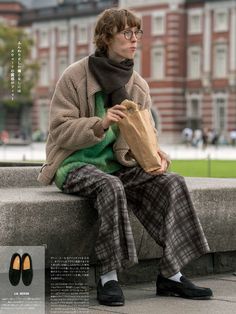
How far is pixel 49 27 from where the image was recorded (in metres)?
64.9

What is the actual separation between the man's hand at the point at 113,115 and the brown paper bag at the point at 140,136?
0.17 ft

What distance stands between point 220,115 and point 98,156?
52099mm

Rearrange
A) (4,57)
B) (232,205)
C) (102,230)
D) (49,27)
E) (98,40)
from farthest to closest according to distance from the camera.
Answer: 1. (49,27)
2. (4,57)
3. (232,205)
4. (98,40)
5. (102,230)

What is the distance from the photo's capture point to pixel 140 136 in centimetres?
587

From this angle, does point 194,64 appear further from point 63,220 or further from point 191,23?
point 63,220

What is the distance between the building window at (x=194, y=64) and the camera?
2308 inches

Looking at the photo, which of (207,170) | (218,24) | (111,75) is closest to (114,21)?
(111,75)

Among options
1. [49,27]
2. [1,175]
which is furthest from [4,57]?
[1,175]

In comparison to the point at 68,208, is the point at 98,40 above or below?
above

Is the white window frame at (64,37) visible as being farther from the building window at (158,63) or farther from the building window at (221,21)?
the building window at (221,21)

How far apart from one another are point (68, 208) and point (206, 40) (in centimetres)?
5261

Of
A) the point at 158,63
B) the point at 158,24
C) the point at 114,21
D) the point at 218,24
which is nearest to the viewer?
the point at 114,21

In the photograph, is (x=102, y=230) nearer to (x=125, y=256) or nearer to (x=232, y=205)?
(x=125, y=256)

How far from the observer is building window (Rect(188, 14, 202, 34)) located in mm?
57906
